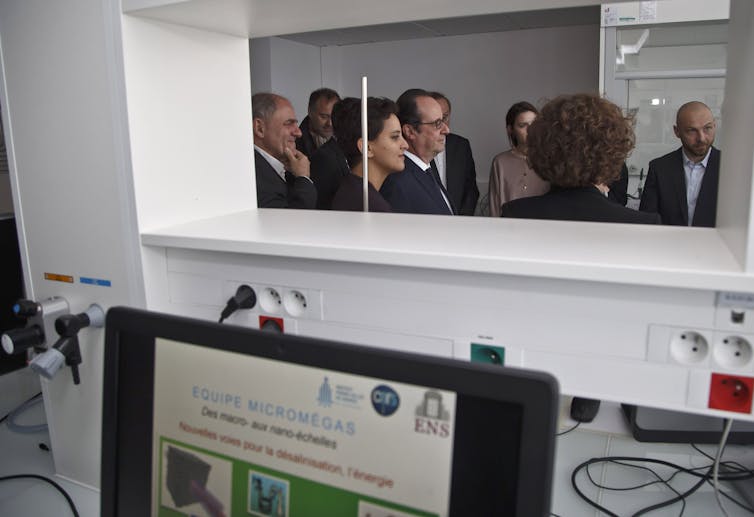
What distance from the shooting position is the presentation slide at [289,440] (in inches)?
20.6

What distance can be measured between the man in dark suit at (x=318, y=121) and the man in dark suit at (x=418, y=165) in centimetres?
104

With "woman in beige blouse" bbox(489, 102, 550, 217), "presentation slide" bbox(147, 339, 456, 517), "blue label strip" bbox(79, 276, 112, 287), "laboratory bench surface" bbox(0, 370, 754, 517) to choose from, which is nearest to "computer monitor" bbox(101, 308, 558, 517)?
"presentation slide" bbox(147, 339, 456, 517)

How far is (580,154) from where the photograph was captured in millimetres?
1719

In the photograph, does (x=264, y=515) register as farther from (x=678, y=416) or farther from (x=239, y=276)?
(x=678, y=416)

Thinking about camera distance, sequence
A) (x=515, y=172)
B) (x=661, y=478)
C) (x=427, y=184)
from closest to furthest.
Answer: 1. (x=661, y=478)
2. (x=427, y=184)
3. (x=515, y=172)

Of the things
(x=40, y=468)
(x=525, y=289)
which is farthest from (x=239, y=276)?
(x=40, y=468)

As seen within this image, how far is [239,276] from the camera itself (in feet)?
3.25

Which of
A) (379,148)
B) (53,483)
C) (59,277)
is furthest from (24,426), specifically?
(379,148)

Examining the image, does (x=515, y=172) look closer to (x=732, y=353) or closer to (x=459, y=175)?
(x=459, y=175)

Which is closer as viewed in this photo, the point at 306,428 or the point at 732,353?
the point at 306,428

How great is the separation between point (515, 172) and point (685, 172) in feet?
2.97

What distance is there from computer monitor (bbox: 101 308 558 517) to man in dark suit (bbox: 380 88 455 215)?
1671 mm

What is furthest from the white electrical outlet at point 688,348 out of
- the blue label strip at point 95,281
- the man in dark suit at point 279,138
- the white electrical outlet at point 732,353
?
the man in dark suit at point 279,138

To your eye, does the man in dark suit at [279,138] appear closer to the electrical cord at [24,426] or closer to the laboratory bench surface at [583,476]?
the electrical cord at [24,426]
